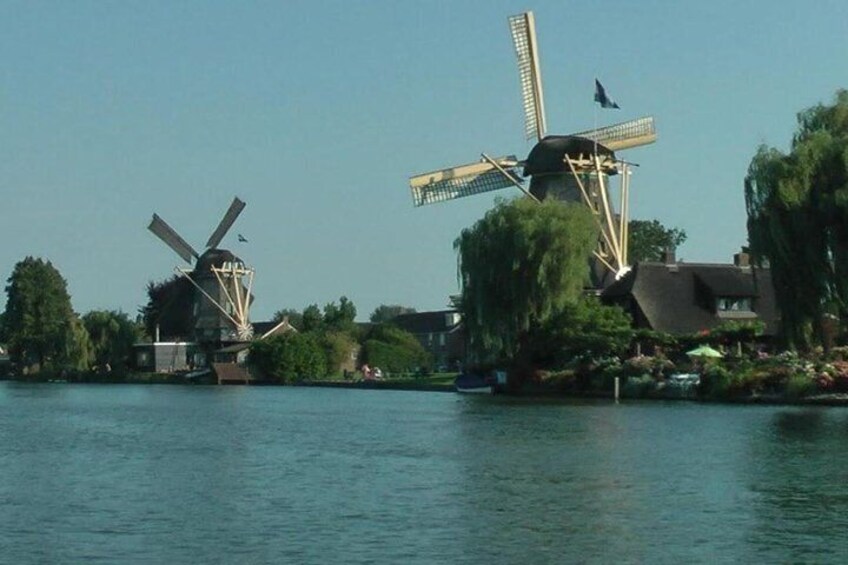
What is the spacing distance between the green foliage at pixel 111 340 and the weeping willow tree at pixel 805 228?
7043cm

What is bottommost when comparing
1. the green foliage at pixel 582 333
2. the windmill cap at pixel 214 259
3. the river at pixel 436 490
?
the river at pixel 436 490

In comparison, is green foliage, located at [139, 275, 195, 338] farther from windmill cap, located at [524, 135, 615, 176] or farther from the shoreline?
windmill cap, located at [524, 135, 615, 176]

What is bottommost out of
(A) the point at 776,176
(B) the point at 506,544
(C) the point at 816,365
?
(B) the point at 506,544

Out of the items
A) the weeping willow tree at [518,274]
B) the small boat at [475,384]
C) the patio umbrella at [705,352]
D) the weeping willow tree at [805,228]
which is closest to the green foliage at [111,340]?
the small boat at [475,384]

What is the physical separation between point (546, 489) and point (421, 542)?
566 cm

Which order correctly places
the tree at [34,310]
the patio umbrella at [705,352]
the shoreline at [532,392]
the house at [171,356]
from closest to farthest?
1. the shoreline at [532,392]
2. the patio umbrella at [705,352]
3. the house at [171,356]
4. the tree at [34,310]

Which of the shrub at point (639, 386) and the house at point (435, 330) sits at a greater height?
the house at point (435, 330)

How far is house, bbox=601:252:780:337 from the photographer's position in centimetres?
6512

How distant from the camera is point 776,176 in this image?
44.6 m

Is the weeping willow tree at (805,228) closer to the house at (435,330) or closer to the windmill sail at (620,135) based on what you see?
the windmill sail at (620,135)

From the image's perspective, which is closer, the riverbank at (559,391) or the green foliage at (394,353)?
→ the riverbank at (559,391)

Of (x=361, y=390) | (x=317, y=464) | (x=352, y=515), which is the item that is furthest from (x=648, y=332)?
(x=352, y=515)

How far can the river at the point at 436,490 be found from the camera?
18.0 metres

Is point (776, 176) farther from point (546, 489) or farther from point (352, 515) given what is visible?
point (352, 515)
